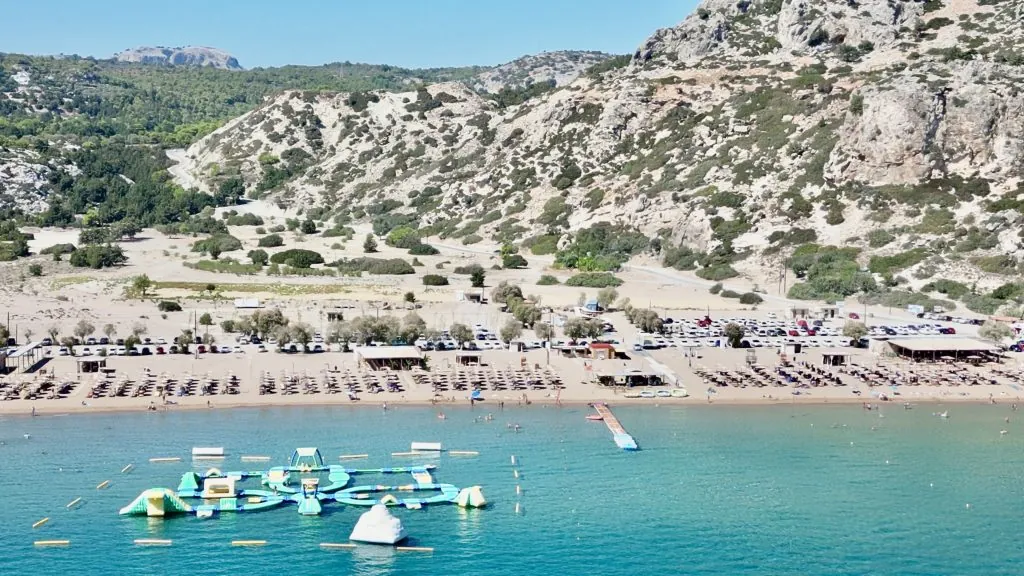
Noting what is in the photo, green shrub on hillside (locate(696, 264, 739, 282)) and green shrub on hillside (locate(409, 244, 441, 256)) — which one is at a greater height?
green shrub on hillside (locate(409, 244, 441, 256))

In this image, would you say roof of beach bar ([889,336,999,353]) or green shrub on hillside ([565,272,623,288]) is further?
green shrub on hillside ([565,272,623,288])

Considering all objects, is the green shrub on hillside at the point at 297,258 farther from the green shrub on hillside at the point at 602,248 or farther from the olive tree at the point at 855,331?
the olive tree at the point at 855,331

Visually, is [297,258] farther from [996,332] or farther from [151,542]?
[151,542]

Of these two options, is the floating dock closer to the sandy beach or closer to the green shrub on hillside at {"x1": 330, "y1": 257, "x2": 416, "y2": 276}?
the sandy beach

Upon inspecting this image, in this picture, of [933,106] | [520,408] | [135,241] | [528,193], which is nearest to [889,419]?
[520,408]

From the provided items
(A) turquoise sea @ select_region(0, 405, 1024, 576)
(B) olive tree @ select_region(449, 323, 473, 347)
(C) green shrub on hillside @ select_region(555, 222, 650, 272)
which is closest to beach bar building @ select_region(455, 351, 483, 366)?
(B) olive tree @ select_region(449, 323, 473, 347)

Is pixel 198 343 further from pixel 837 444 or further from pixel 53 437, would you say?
pixel 837 444

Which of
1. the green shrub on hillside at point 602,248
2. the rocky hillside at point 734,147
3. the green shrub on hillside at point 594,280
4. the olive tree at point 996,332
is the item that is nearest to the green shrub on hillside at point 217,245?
the rocky hillside at point 734,147
